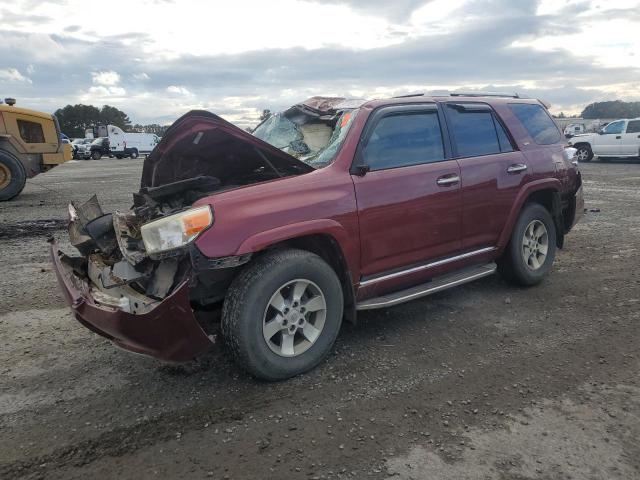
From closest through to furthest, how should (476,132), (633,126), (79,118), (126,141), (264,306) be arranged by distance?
1. (264,306)
2. (476,132)
3. (633,126)
4. (126,141)
5. (79,118)

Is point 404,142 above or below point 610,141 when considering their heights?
above

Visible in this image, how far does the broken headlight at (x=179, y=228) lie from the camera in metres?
3.05

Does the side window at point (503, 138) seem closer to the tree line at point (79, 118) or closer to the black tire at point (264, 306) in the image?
the black tire at point (264, 306)

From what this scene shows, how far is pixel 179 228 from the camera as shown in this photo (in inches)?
121

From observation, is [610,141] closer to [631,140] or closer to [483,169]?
[631,140]

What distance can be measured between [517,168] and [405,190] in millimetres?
1502

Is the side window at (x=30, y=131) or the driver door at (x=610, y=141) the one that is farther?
the driver door at (x=610, y=141)

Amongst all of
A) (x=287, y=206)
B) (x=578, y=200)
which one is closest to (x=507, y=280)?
(x=578, y=200)

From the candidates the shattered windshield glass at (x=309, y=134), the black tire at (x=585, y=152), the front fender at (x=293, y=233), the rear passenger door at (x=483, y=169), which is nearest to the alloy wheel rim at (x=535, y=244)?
the rear passenger door at (x=483, y=169)

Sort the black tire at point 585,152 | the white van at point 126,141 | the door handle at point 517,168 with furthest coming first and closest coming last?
the white van at point 126,141 → the black tire at point 585,152 → the door handle at point 517,168

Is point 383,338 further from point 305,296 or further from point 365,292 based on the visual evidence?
point 305,296

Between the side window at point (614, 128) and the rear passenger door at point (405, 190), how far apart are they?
1982 centimetres

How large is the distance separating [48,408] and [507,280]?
4.14 meters

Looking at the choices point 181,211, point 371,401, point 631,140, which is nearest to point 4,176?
point 181,211
